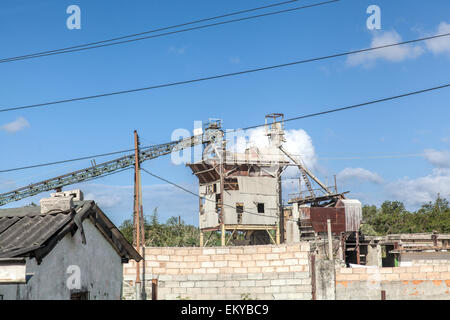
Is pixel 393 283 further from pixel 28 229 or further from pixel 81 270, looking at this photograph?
pixel 28 229

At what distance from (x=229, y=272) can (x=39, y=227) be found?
11.7 m

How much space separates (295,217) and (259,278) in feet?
84.2

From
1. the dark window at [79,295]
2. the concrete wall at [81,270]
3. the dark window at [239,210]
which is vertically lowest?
the dark window at [79,295]

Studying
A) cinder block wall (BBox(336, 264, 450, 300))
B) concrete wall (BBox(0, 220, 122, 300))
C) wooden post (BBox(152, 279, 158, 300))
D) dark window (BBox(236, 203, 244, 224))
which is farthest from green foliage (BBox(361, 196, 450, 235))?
concrete wall (BBox(0, 220, 122, 300))

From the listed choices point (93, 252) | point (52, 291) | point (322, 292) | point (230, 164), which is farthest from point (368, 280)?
point (230, 164)

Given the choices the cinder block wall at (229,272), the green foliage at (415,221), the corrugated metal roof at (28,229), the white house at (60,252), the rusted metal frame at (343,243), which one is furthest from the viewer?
the green foliage at (415,221)

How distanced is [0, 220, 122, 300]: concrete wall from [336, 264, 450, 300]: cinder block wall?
11359 millimetres

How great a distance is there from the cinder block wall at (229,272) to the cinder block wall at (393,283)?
6.25 ft

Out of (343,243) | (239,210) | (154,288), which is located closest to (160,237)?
(239,210)

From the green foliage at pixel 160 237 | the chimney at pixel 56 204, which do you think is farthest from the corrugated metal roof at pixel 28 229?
the green foliage at pixel 160 237

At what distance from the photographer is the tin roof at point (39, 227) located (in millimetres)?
10906

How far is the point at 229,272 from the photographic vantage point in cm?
2258

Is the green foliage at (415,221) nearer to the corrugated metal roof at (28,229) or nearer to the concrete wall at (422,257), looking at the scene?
the concrete wall at (422,257)

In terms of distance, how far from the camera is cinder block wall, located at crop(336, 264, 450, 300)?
76.2 feet
